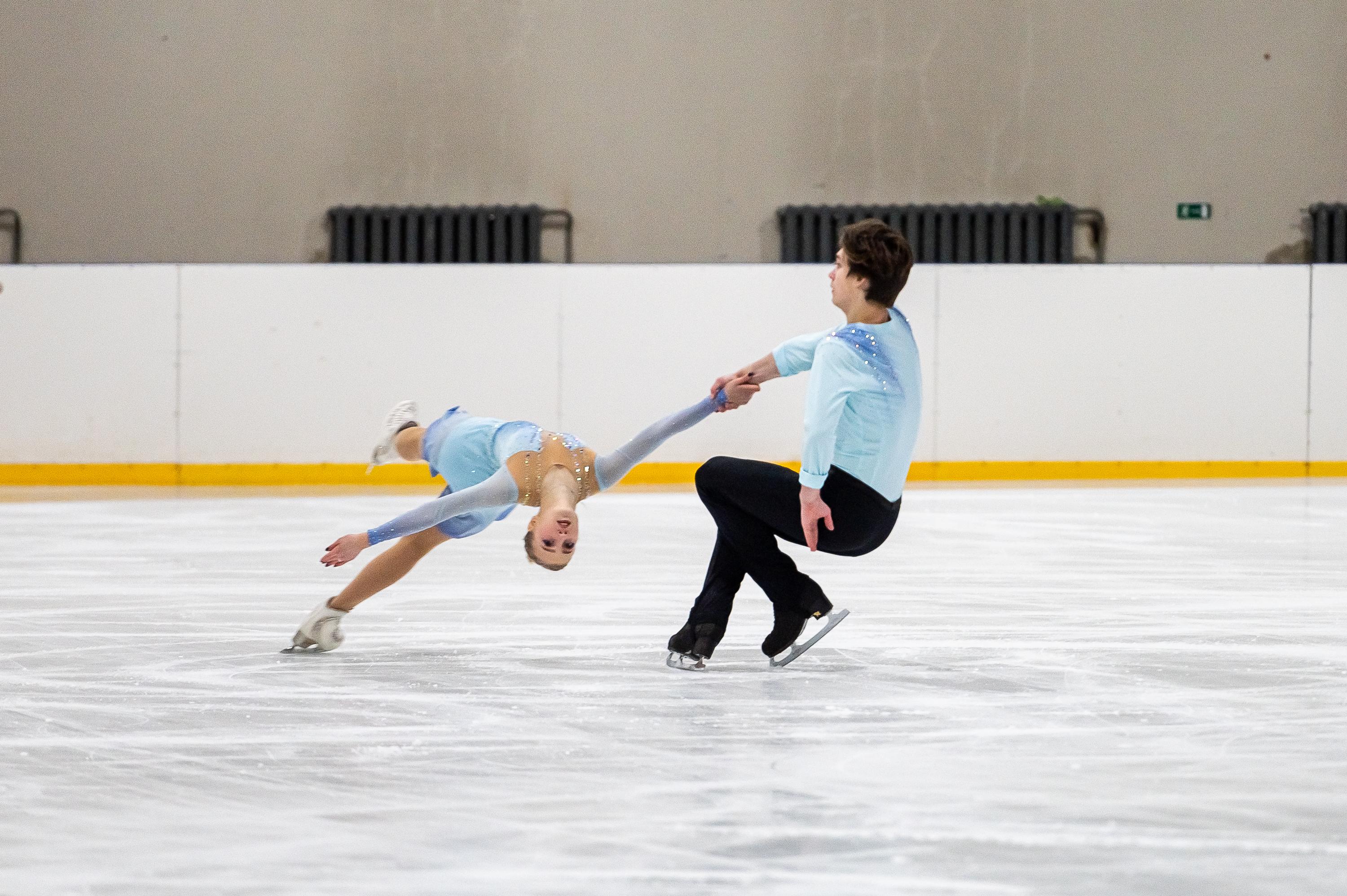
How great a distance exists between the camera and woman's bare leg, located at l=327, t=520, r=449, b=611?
3346 mm

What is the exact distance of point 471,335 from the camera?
358 inches

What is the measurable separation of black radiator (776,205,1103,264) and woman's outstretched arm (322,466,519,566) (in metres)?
7.89

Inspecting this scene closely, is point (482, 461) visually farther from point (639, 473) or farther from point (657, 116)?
point (657, 116)

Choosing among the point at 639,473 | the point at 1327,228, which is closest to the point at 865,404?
the point at 639,473

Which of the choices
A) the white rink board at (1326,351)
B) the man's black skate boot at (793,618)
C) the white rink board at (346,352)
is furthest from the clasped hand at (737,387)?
the white rink board at (1326,351)

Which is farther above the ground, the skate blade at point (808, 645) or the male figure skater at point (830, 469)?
the male figure skater at point (830, 469)

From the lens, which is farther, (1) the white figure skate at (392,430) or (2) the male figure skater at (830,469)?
(1) the white figure skate at (392,430)

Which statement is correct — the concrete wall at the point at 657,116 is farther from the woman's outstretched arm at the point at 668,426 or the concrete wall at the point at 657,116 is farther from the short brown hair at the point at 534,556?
the short brown hair at the point at 534,556

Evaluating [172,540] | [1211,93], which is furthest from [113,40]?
[1211,93]

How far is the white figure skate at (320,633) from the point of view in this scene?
3.36m

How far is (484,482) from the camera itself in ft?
9.98

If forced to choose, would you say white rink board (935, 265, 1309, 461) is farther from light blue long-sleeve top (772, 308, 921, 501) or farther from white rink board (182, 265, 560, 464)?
light blue long-sleeve top (772, 308, 921, 501)

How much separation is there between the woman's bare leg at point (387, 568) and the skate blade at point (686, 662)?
61 centimetres

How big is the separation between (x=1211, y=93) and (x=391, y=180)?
248 inches
